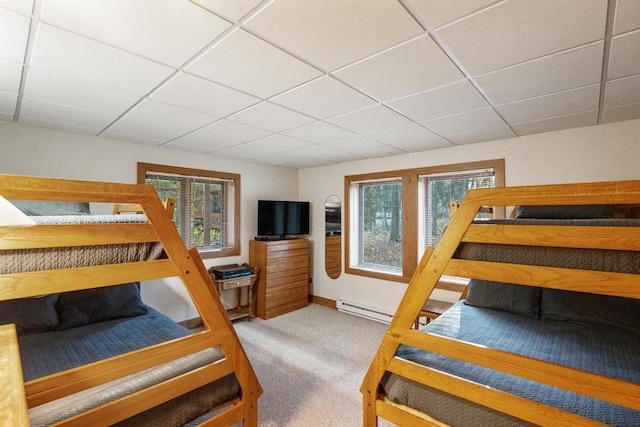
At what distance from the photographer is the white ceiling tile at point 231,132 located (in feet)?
8.50

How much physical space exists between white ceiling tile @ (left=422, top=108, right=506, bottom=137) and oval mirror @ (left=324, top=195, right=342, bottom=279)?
6.79ft

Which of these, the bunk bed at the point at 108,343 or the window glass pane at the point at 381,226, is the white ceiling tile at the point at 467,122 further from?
the bunk bed at the point at 108,343

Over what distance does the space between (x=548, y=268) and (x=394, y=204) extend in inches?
118

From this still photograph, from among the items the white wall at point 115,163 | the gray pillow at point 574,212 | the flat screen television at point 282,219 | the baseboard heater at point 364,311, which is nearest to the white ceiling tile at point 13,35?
the white wall at point 115,163

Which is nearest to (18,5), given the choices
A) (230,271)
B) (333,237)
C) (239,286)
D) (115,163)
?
(115,163)

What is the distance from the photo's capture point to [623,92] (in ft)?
6.15

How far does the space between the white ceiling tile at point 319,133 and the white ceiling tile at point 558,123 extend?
5.26ft

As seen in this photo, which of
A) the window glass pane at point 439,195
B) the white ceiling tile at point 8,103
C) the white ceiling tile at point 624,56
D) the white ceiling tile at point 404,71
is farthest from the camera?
the window glass pane at point 439,195

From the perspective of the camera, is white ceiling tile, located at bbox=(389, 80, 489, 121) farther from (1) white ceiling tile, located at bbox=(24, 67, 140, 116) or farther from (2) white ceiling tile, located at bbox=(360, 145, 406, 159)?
(1) white ceiling tile, located at bbox=(24, 67, 140, 116)

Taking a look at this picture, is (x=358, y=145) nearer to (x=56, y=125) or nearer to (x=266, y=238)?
(x=266, y=238)

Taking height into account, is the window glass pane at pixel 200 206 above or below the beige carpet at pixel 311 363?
above

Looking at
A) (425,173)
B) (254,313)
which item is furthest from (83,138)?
(425,173)

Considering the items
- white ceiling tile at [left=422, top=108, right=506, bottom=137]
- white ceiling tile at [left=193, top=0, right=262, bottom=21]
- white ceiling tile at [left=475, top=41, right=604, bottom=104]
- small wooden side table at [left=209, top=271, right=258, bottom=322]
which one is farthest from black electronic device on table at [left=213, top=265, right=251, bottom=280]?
white ceiling tile at [left=475, top=41, right=604, bottom=104]

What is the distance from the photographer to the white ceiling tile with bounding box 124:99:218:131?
2.14 meters
